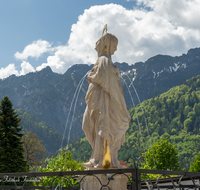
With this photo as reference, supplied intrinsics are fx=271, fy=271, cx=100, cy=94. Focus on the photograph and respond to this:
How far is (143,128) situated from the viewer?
4195 inches

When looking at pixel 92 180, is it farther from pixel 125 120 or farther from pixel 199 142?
pixel 199 142

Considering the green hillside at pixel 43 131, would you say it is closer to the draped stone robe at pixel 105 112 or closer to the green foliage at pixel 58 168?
the green foliage at pixel 58 168

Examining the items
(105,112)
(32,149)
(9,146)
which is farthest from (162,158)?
(105,112)

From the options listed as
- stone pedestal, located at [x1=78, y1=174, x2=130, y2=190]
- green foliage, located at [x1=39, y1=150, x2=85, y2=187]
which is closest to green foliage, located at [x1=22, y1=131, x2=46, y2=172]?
green foliage, located at [x1=39, y1=150, x2=85, y2=187]

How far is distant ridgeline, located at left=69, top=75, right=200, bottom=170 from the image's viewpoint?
88.2 m

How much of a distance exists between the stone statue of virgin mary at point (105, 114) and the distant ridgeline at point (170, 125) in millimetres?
74140

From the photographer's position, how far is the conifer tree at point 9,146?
1905 centimetres

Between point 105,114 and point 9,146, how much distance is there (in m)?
14.7

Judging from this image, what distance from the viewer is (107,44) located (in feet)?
25.2

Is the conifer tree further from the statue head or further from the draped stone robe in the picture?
the statue head

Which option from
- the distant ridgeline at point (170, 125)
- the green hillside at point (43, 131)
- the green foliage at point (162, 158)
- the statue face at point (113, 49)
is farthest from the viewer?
the green hillside at point (43, 131)

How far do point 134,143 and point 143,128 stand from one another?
1530cm

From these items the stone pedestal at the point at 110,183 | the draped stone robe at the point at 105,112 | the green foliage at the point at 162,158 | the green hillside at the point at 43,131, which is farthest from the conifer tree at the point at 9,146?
the green hillside at the point at 43,131

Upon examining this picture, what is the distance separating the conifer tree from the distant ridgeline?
211ft
